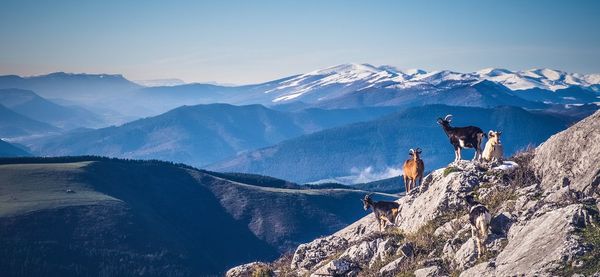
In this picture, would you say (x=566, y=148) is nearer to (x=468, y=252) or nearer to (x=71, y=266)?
(x=468, y=252)

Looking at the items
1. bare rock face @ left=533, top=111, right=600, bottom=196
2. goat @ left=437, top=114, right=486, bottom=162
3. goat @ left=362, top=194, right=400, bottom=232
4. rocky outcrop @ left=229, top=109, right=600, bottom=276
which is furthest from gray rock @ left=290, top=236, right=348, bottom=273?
bare rock face @ left=533, top=111, right=600, bottom=196

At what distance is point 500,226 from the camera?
1003 inches

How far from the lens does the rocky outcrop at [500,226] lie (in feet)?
69.9

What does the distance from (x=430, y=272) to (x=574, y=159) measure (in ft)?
30.6

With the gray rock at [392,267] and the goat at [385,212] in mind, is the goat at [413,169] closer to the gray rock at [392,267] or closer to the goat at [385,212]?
the goat at [385,212]

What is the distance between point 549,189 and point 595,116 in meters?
5.27

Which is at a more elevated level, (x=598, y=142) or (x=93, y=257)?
(x=598, y=142)

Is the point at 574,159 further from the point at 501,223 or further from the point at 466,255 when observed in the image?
the point at 466,255

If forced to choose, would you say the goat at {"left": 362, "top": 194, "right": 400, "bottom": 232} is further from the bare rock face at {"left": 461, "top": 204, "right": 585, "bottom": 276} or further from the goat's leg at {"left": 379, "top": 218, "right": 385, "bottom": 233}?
the bare rock face at {"left": 461, "top": 204, "right": 585, "bottom": 276}

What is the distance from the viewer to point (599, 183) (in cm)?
2544

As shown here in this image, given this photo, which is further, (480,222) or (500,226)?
(500,226)

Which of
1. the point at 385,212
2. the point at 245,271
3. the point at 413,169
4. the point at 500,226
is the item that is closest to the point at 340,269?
the point at 385,212

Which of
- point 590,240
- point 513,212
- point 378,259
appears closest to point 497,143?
point 513,212

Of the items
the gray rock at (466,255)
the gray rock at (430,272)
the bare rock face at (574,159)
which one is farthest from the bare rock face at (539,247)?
the bare rock face at (574,159)
